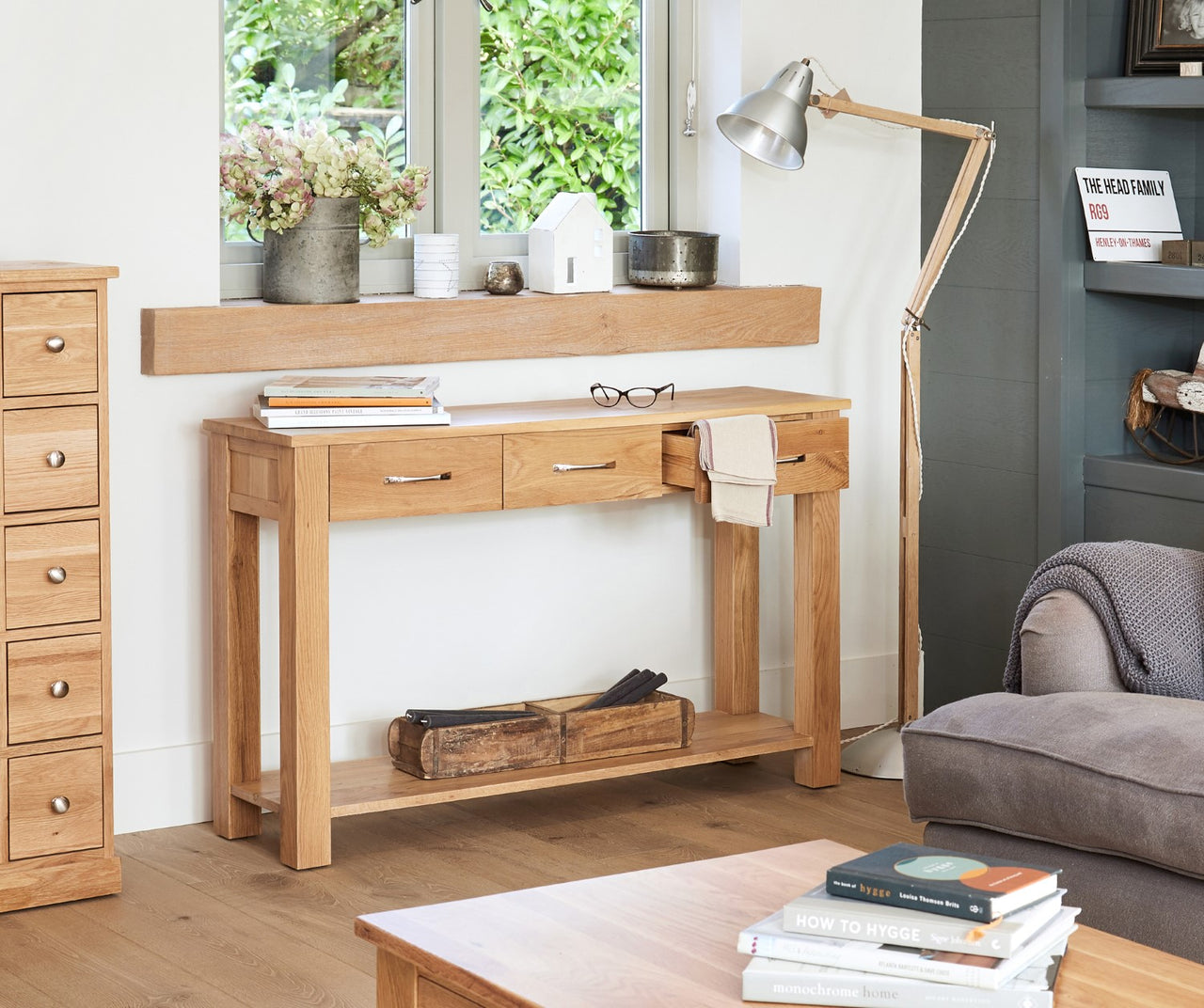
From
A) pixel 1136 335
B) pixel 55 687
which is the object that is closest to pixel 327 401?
pixel 55 687

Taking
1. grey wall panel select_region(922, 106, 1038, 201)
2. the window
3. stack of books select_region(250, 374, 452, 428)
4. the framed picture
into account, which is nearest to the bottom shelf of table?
stack of books select_region(250, 374, 452, 428)

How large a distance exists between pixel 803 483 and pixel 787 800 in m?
0.69

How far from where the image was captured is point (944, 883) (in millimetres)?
1802

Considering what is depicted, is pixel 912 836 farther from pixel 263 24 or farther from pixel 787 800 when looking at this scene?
pixel 263 24

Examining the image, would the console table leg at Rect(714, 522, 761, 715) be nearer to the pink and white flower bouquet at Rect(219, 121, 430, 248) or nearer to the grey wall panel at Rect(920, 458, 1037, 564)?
the grey wall panel at Rect(920, 458, 1037, 564)

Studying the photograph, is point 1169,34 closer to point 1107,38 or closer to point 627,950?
point 1107,38

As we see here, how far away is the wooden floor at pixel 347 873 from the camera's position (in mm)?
2781

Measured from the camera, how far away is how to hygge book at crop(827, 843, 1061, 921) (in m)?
1.78

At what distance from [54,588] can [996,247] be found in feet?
7.90

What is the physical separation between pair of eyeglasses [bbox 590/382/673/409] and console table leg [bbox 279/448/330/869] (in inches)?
28.0

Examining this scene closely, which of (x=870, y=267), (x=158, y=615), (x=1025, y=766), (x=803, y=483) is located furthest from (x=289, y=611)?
(x=870, y=267)

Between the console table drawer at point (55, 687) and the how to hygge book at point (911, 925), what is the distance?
5.53ft

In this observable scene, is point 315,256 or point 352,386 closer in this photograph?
point 352,386

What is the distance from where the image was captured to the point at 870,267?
4340 millimetres
